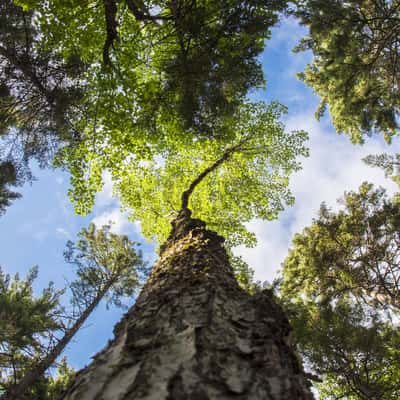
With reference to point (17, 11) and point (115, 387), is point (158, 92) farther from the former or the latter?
point (115, 387)

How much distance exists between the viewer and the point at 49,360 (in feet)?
27.3

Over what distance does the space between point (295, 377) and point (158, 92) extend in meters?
7.47

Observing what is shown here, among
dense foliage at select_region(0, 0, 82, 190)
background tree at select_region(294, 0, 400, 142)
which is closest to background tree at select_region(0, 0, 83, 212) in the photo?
dense foliage at select_region(0, 0, 82, 190)

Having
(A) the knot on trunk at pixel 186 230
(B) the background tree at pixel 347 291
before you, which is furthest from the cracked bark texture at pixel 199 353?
(B) the background tree at pixel 347 291

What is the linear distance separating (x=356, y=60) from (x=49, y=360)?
541 inches

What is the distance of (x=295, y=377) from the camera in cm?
164

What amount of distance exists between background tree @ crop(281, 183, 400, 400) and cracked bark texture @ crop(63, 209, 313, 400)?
208 inches

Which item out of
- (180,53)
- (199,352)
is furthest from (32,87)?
(199,352)

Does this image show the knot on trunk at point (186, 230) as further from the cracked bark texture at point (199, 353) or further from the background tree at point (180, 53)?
the background tree at point (180, 53)

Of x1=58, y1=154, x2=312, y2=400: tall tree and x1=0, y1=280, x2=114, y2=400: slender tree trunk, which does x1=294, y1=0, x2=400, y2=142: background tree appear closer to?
x1=58, y1=154, x2=312, y2=400: tall tree

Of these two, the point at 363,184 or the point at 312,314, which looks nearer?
the point at 312,314

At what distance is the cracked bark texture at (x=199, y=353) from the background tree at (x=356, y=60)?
8448mm

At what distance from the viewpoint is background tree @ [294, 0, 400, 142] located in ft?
25.7

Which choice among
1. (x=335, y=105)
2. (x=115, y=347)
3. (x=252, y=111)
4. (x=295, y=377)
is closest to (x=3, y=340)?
(x=115, y=347)
